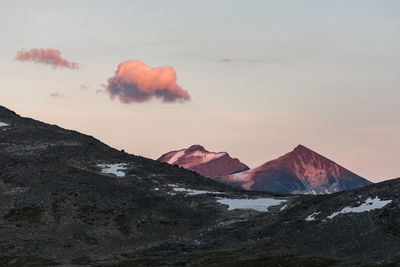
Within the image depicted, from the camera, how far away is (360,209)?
374 feet

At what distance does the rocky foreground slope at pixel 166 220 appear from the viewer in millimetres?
105062

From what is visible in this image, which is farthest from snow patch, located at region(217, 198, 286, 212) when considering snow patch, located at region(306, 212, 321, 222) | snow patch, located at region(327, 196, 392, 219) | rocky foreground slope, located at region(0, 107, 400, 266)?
snow patch, located at region(327, 196, 392, 219)

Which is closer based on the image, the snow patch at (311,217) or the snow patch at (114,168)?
the snow patch at (311,217)

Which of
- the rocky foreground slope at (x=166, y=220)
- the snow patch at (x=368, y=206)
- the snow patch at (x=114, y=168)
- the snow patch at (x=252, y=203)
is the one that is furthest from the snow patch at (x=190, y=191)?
the snow patch at (x=368, y=206)

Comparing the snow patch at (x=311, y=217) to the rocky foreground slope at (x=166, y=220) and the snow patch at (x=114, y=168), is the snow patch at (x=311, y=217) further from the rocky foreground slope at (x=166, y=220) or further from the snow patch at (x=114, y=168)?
the snow patch at (x=114, y=168)

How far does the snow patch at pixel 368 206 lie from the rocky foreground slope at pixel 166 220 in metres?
0.19

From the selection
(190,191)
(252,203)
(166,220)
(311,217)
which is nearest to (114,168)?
(190,191)

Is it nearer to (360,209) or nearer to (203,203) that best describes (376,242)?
(360,209)

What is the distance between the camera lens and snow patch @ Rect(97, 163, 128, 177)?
18462cm

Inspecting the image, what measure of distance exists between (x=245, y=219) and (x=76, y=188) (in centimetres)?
4897

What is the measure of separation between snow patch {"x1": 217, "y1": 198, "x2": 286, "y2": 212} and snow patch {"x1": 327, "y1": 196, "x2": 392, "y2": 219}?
112 ft

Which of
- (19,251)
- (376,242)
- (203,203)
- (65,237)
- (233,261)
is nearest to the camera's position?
(376,242)

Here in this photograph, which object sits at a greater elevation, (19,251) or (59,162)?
(59,162)

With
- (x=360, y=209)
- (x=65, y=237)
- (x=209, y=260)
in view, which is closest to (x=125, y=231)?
(x=65, y=237)
